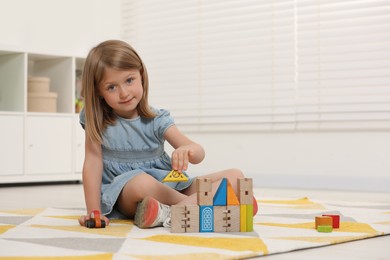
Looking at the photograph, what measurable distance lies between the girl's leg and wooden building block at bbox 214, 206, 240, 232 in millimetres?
225

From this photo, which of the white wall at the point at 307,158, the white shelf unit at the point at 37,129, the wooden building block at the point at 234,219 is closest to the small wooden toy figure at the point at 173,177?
the wooden building block at the point at 234,219

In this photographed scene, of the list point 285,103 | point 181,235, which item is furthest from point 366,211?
point 285,103

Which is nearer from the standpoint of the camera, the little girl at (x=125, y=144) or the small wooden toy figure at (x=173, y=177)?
the small wooden toy figure at (x=173, y=177)

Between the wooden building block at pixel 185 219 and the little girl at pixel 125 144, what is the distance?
87 millimetres

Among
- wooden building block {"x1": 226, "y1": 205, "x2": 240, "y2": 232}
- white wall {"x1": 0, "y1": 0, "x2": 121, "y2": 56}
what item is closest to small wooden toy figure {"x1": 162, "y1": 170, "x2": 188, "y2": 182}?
wooden building block {"x1": 226, "y1": 205, "x2": 240, "y2": 232}

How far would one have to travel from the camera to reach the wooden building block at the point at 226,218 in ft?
4.65

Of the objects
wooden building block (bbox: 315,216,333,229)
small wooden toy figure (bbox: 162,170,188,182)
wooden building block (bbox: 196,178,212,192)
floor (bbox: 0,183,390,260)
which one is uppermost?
small wooden toy figure (bbox: 162,170,188,182)

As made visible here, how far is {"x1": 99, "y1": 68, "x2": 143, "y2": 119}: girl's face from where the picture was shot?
63.8 inches

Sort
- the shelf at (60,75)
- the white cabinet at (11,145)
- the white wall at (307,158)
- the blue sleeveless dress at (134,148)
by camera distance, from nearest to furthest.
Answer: the blue sleeveless dress at (134,148) < the white wall at (307,158) < the white cabinet at (11,145) < the shelf at (60,75)

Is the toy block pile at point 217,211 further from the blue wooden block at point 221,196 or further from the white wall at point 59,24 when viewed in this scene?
the white wall at point 59,24

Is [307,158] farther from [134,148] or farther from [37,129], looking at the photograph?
[134,148]

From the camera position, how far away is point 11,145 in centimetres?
308

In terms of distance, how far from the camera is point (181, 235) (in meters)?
1.36

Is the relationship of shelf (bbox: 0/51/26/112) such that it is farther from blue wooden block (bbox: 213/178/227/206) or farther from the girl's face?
blue wooden block (bbox: 213/178/227/206)
